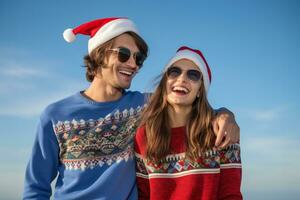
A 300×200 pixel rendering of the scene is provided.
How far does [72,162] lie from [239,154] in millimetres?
2432

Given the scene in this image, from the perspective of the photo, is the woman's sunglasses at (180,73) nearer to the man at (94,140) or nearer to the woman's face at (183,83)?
the woman's face at (183,83)

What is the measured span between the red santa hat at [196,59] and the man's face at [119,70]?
0.59m

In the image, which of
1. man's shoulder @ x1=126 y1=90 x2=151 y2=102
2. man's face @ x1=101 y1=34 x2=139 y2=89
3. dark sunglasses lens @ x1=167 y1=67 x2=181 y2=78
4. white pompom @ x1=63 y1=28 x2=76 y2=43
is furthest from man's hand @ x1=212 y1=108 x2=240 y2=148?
white pompom @ x1=63 y1=28 x2=76 y2=43

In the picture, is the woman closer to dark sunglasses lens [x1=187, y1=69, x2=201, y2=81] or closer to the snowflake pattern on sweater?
dark sunglasses lens [x1=187, y1=69, x2=201, y2=81]

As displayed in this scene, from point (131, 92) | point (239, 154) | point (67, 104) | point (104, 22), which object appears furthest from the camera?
point (104, 22)

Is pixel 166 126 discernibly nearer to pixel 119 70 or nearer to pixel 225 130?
pixel 225 130

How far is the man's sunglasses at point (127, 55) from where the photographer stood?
19.1ft

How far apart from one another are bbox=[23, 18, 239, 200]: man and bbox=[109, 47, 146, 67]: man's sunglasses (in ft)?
0.05

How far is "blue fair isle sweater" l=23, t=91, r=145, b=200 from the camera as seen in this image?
17.3 feet

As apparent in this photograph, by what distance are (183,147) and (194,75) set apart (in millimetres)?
1091

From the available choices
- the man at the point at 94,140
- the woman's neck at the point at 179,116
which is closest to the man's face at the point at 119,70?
the man at the point at 94,140

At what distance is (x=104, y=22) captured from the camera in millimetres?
6488

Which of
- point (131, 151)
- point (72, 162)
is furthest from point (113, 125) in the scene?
point (72, 162)

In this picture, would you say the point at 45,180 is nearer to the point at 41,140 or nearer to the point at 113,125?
the point at 41,140
